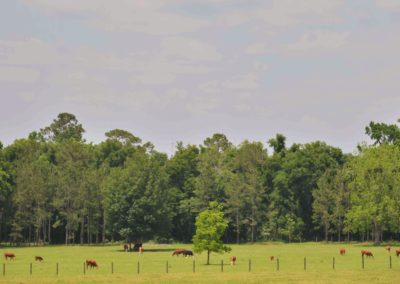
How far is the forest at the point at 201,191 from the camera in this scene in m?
115

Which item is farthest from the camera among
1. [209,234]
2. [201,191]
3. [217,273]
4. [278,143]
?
[278,143]

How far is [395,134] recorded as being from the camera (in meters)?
140

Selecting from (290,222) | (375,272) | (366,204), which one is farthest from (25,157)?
(375,272)

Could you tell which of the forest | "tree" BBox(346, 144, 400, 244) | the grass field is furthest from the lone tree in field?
"tree" BBox(346, 144, 400, 244)

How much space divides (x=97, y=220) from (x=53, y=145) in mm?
25783

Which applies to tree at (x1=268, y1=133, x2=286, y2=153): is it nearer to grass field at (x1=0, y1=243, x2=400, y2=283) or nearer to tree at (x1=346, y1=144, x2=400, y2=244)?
tree at (x1=346, y1=144, x2=400, y2=244)

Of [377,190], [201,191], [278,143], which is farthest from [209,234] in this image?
[278,143]

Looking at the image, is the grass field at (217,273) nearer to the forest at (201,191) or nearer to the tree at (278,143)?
the forest at (201,191)

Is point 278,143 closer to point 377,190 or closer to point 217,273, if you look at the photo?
point 377,190

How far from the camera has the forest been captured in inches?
4545

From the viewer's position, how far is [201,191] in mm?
140375

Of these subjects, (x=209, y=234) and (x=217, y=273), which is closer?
(x=217, y=273)

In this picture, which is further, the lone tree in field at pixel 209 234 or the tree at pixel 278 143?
the tree at pixel 278 143

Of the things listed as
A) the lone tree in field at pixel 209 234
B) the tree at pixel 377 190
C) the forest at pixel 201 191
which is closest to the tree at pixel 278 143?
the forest at pixel 201 191
